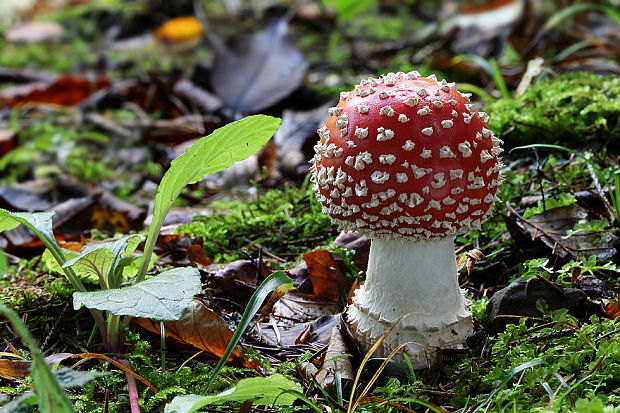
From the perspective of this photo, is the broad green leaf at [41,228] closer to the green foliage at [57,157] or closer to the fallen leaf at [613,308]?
the fallen leaf at [613,308]

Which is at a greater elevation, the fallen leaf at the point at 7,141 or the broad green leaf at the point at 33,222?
the broad green leaf at the point at 33,222

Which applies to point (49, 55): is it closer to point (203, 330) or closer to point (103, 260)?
point (103, 260)

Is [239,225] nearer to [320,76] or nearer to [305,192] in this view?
[305,192]

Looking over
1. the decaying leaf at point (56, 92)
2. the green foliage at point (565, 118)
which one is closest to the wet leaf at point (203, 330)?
the green foliage at point (565, 118)

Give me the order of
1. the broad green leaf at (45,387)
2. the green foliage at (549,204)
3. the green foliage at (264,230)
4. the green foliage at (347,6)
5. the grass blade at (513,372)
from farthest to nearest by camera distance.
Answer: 1. the green foliage at (347,6)
2. the green foliage at (264,230)
3. the green foliage at (549,204)
4. the grass blade at (513,372)
5. the broad green leaf at (45,387)

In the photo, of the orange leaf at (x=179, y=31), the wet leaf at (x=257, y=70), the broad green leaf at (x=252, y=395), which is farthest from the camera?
the orange leaf at (x=179, y=31)

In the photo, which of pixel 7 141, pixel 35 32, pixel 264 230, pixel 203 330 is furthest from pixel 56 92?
pixel 203 330

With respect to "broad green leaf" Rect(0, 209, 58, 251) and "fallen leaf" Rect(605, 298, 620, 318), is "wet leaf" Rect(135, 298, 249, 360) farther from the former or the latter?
"fallen leaf" Rect(605, 298, 620, 318)
